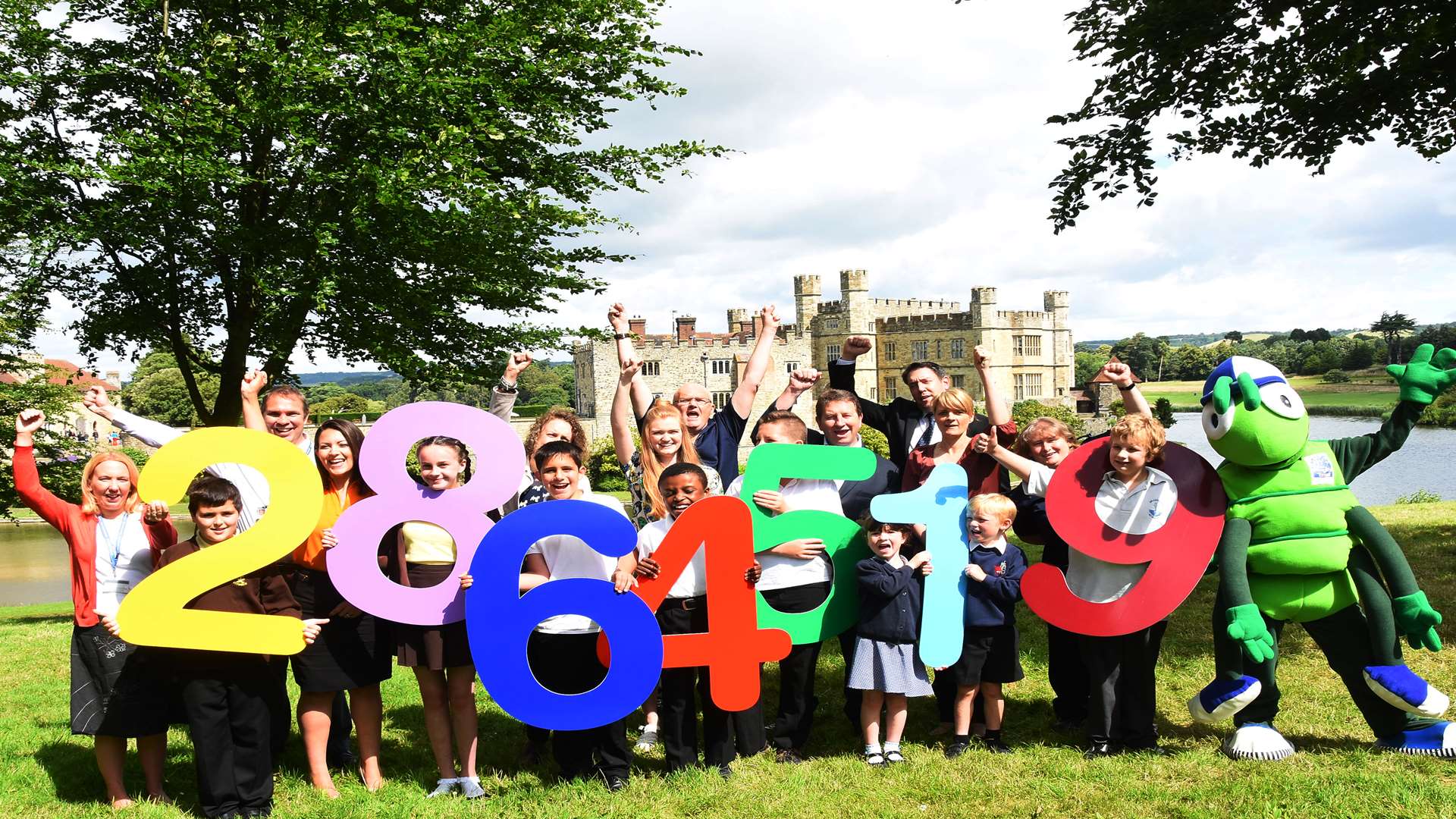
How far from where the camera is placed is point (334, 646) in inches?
172

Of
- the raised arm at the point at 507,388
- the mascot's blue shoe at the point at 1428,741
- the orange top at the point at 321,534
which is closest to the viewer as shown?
the mascot's blue shoe at the point at 1428,741

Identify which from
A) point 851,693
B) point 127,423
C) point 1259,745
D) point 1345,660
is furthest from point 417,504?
point 1345,660

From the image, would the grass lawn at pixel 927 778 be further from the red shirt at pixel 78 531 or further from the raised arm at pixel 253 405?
the raised arm at pixel 253 405

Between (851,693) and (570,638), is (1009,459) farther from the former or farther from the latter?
(570,638)

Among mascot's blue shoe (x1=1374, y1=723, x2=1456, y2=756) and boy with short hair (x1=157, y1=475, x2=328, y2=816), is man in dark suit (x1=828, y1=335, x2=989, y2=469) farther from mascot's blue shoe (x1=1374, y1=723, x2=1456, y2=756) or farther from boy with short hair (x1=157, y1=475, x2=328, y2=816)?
boy with short hair (x1=157, y1=475, x2=328, y2=816)

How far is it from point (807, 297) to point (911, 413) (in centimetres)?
5980

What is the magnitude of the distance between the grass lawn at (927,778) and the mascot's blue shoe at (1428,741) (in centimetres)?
8

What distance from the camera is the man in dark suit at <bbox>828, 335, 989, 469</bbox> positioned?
5148 millimetres

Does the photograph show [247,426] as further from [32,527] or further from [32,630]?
[32,527]

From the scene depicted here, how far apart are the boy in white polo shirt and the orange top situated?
1.83 metres

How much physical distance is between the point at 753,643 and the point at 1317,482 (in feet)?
8.41

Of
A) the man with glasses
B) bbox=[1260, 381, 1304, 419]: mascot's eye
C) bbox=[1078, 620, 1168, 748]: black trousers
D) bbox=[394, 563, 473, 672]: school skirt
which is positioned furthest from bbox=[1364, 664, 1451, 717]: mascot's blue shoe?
bbox=[394, 563, 473, 672]: school skirt

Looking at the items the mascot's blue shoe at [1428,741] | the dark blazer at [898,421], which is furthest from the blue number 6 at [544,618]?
the mascot's blue shoe at [1428,741]

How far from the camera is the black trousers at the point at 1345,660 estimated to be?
4258 mm
